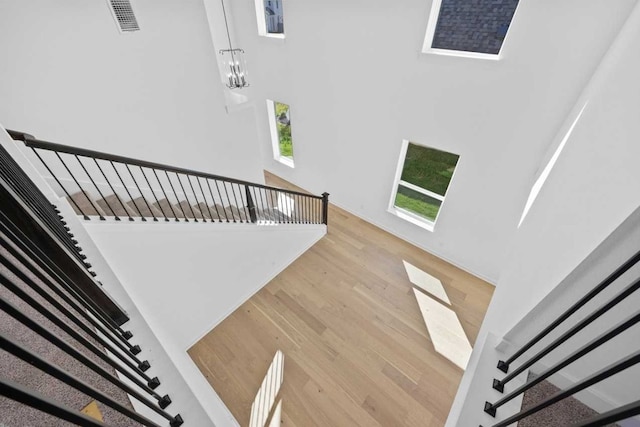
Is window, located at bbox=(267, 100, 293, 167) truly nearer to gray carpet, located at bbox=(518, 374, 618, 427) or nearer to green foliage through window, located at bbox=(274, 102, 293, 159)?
green foliage through window, located at bbox=(274, 102, 293, 159)

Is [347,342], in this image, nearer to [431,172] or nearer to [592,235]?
[592,235]

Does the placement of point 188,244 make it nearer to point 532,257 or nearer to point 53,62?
point 53,62

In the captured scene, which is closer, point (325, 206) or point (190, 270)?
point (190, 270)

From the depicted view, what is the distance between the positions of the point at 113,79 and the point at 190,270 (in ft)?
8.67

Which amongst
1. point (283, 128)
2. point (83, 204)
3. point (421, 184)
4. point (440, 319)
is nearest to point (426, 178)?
point (421, 184)

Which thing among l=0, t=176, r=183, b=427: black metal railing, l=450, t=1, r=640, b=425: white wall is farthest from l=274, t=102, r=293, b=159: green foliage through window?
l=450, t=1, r=640, b=425: white wall

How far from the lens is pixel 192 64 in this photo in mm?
A: 3725

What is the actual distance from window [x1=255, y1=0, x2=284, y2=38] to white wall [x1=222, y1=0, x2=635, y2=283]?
164 mm

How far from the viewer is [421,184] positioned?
17.1 feet

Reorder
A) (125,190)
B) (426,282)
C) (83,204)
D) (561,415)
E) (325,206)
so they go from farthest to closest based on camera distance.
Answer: (325,206) < (426,282) < (125,190) < (83,204) < (561,415)

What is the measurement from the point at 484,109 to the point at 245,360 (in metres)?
4.25

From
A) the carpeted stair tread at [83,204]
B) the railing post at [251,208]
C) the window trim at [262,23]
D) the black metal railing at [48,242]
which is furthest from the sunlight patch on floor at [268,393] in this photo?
the window trim at [262,23]

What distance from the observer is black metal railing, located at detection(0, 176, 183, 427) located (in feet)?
1.96

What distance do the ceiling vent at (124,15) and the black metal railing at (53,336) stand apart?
2.88 meters
